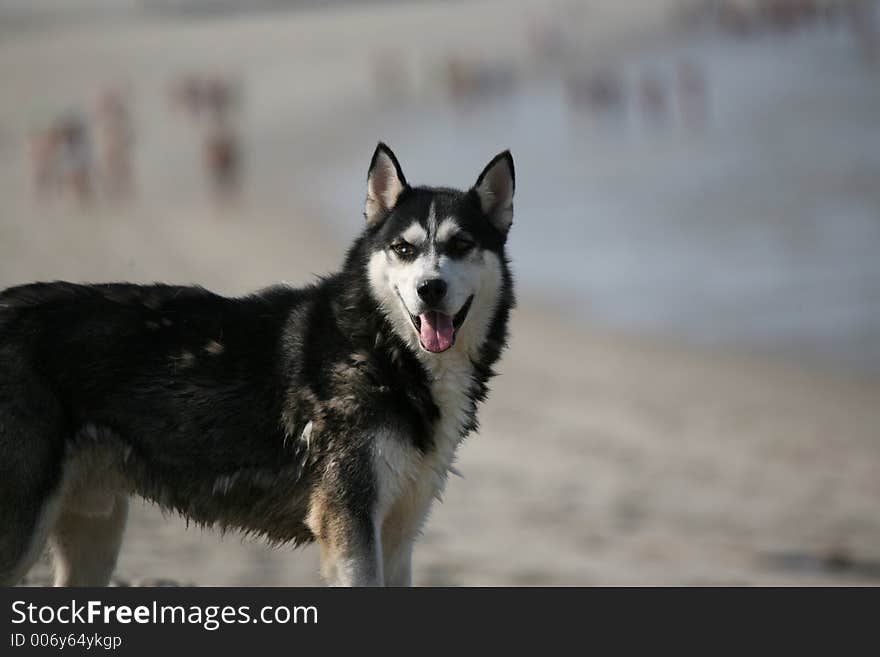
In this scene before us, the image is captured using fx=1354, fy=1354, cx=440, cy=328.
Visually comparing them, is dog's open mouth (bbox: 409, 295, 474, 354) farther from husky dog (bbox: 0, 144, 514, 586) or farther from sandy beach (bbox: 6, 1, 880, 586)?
sandy beach (bbox: 6, 1, 880, 586)

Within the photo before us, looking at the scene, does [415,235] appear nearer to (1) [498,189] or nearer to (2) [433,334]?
(2) [433,334]

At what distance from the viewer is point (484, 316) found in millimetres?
4910

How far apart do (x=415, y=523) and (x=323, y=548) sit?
1.21 feet

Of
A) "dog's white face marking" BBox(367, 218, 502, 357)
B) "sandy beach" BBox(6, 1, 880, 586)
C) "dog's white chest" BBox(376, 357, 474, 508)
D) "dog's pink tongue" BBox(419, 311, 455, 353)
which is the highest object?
"dog's white face marking" BBox(367, 218, 502, 357)

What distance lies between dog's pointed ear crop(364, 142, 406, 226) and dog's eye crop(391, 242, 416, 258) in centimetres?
24

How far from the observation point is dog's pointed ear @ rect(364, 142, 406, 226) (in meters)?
4.96

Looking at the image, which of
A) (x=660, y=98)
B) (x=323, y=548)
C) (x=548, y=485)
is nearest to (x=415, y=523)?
(x=323, y=548)

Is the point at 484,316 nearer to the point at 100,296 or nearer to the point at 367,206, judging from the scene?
the point at 367,206

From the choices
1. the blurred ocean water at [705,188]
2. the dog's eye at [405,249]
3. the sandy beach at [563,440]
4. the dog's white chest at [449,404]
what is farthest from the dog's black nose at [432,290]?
the blurred ocean water at [705,188]

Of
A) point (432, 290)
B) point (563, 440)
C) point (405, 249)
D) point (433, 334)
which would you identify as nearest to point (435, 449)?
point (433, 334)

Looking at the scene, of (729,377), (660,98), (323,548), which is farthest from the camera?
(660,98)

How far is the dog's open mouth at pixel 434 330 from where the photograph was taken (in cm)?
474

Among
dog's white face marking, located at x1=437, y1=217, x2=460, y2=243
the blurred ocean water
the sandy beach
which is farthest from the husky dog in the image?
the blurred ocean water

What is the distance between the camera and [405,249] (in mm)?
4785
